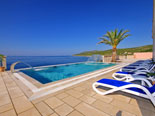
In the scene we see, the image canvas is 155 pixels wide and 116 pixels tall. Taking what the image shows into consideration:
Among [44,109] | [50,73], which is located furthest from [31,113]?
[50,73]

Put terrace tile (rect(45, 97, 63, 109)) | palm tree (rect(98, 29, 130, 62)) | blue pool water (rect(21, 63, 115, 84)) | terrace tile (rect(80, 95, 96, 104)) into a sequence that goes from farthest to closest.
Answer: palm tree (rect(98, 29, 130, 62)), blue pool water (rect(21, 63, 115, 84)), terrace tile (rect(80, 95, 96, 104)), terrace tile (rect(45, 97, 63, 109))

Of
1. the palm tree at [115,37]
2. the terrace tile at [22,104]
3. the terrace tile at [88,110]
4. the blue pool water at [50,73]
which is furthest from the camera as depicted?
the palm tree at [115,37]

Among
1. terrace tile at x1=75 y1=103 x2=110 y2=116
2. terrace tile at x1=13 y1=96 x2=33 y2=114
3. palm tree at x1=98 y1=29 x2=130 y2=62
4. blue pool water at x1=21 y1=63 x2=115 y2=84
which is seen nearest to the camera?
terrace tile at x1=75 y1=103 x2=110 y2=116

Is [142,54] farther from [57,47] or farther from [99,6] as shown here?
[57,47]

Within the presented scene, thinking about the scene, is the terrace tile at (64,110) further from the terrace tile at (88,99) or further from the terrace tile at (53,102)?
the terrace tile at (88,99)

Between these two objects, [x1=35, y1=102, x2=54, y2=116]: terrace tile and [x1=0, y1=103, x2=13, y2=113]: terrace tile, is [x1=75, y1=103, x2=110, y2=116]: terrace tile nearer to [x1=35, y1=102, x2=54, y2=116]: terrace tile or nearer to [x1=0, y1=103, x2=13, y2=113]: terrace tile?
[x1=35, y1=102, x2=54, y2=116]: terrace tile

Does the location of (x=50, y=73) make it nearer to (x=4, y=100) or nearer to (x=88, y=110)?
(x=4, y=100)

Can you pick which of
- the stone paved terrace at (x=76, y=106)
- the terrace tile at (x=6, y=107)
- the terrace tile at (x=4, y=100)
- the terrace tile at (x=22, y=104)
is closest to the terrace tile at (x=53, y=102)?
the stone paved terrace at (x=76, y=106)

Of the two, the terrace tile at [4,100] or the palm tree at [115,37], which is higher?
the palm tree at [115,37]

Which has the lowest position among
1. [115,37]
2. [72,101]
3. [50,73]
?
[50,73]

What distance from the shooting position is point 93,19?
1587 cm

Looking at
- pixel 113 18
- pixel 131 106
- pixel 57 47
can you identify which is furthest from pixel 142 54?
pixel 57 47

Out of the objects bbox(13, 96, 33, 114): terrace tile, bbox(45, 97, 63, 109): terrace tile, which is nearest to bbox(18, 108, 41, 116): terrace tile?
bbox(13, 96, 33, 114): terrace tile

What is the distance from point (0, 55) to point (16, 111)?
624 cm
